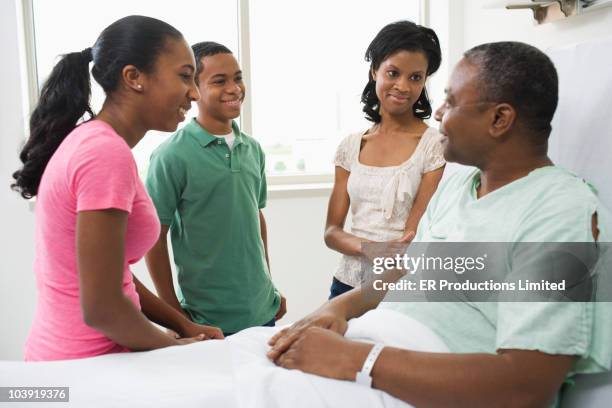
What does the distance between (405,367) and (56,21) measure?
8.88 feet

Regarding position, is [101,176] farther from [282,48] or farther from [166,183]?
[282,48]

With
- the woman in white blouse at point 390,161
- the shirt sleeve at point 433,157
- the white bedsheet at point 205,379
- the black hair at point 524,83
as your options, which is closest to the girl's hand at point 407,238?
the woman in white blouse at point 390,161

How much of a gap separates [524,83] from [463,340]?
51cm

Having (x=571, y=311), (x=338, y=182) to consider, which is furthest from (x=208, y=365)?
(x=338, y=182)

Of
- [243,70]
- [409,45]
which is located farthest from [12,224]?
[409,45]

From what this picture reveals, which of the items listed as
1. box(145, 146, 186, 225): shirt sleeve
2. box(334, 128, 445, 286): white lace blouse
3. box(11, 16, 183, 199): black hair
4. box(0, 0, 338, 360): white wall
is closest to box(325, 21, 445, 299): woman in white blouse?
box(334, 128, 445, 286): white lace blouse

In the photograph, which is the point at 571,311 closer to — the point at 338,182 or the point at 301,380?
the point at 301,380

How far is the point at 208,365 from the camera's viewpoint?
1.12 m

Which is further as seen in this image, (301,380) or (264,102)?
(264,102)

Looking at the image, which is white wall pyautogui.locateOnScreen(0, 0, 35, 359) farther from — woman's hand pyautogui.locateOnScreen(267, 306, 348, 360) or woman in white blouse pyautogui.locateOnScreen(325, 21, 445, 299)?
woman's hand pyautogui.locateOnScreen(267, 306, 348, 360)

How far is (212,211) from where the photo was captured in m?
1.64

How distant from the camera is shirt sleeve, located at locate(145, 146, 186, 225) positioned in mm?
1597

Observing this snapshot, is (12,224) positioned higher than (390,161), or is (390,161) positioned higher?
(390,161)

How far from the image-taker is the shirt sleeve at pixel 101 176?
3.31ft
